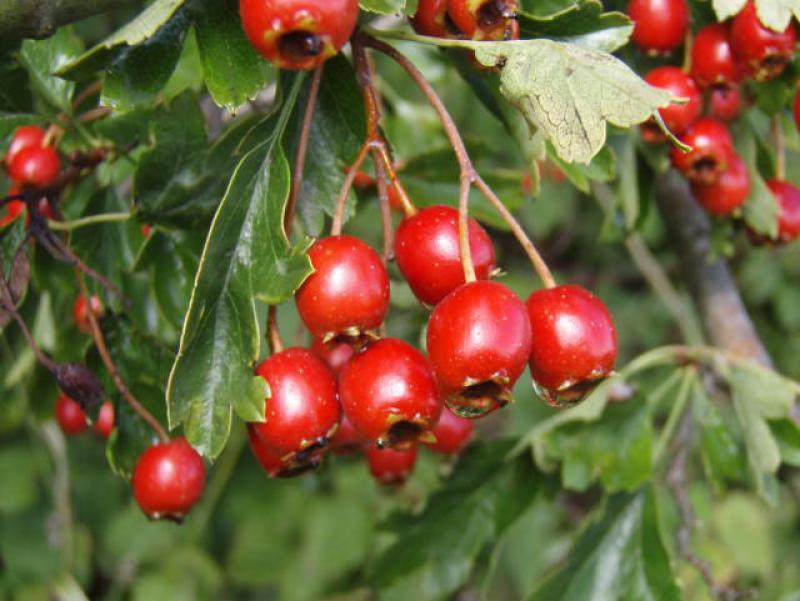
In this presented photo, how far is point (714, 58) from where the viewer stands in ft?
4.46

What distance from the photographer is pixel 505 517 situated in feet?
5.83

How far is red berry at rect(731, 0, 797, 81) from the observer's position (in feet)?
4.20

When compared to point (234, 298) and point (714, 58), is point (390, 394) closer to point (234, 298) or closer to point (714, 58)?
point (234, 298)

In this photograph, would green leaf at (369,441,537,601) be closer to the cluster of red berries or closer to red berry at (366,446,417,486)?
red berry at (366,446,417,486)

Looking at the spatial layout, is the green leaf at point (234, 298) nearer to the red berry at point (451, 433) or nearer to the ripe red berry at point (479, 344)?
the ripe red berry at point (479, 344)

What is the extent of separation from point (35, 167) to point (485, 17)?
0.69 metres

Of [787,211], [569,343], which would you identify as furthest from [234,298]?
[787,211]

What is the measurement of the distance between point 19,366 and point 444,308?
1.03m

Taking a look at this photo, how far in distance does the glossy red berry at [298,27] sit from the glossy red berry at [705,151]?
69 cm

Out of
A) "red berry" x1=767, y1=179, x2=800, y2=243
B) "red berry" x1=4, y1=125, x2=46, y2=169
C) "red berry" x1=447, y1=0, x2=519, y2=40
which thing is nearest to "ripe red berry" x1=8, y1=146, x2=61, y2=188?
"red berry" x1=4, y1=125, x2=46, y2=169

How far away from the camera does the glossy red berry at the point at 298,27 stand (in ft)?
2.93

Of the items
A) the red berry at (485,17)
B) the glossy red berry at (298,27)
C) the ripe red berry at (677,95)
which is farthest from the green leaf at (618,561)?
the glossy red berry at (298,27)

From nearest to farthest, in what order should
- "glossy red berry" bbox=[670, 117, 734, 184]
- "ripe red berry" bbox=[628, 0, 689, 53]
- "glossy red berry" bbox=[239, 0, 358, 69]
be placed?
"glossy red berry" bbox=[239, 0, 358, 69], "ripe red berry" bbox=[628, 0, 689, 53], "glossy red berry" bbox=[670, 117, 734, 184]

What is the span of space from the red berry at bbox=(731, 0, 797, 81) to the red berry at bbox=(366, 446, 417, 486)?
2.31 ft
